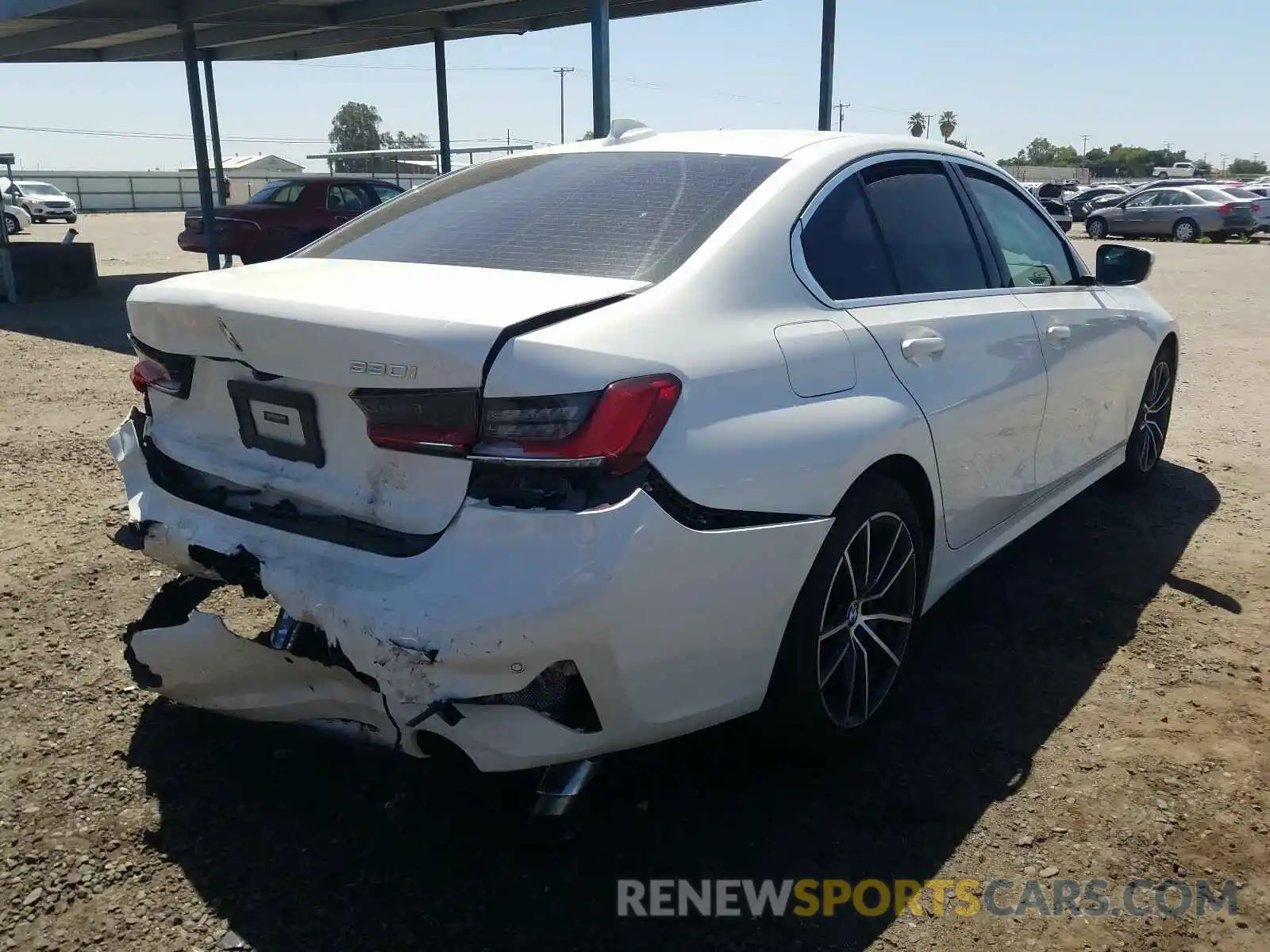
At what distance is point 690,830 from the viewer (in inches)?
102

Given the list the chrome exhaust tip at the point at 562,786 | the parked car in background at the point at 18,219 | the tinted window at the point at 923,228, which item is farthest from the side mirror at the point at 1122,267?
the parked car in background at the point at 18,219

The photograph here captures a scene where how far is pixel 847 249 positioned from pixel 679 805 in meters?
1.59

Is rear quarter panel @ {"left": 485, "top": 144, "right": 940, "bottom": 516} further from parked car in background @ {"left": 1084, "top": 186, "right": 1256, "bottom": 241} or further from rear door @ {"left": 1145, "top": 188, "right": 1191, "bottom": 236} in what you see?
rear door @ {"left": 1145, "top": 188, "right": 1191, "bottom": 236}

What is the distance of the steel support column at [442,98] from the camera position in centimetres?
1647

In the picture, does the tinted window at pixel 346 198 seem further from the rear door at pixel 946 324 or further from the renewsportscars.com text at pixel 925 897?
the renewsportscars.com text at pixel 925 897

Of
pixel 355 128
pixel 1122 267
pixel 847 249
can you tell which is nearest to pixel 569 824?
pixel 847 249

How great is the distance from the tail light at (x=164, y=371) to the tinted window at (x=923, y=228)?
6.56 feet

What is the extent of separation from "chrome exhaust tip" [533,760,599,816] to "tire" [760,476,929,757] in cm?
55

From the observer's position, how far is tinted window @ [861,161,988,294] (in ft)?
10.3

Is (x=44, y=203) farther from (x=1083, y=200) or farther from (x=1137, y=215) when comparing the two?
(x=1083, y=200)

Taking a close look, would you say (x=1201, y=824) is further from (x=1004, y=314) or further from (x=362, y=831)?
(x=362, y=831)

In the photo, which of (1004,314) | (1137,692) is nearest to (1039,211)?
(1004,314)

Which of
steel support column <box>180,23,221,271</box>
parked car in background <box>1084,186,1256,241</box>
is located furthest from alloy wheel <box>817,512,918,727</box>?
parked car in background <box>1084,186,1256,241</box>

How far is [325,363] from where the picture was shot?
7.36ft
